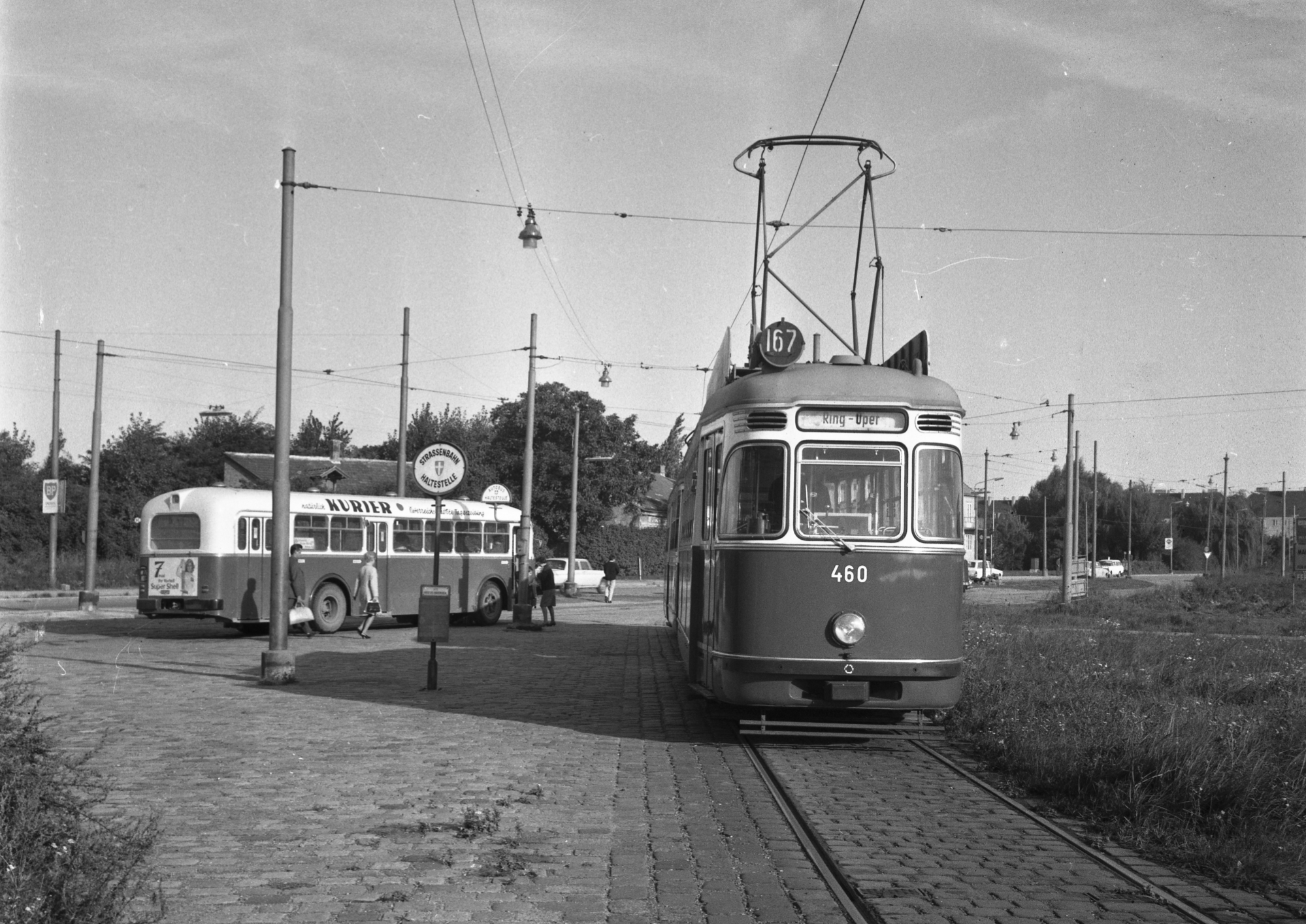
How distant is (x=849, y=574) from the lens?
10750mm

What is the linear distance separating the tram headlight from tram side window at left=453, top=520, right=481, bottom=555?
19.8 m

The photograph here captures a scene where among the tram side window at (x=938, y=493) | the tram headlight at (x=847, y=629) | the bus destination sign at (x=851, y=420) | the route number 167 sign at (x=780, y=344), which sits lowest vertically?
the tram headlight at (x=847, y=629)

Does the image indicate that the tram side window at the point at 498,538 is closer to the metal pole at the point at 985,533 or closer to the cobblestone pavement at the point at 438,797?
the cobblestone pavement at the point at 438,797

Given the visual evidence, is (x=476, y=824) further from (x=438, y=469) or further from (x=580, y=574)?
(x=580, y=574)

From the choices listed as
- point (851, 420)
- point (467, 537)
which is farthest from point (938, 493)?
point (467, 537)

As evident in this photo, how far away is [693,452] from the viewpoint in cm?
1527

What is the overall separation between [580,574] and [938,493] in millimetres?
49954

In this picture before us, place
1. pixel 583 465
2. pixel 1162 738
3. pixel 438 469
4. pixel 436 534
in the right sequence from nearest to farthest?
pixel 1162 738 → pixel 436 534 → pixel 438 469 → pixel 583 465

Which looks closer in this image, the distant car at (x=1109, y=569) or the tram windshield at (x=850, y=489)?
the tram windshield at (x=850, y=489)

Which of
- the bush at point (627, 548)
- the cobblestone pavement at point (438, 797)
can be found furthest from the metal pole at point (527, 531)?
the bush at point (627, 548)

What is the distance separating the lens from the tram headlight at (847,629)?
419 inches

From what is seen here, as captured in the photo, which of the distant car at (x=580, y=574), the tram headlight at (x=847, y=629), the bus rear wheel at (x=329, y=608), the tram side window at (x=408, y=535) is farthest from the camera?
the distant car at (x=580, y=574)

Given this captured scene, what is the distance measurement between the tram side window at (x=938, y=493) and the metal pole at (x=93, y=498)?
27.3 meters

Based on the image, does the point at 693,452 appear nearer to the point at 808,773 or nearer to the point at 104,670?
the point at 808,773
